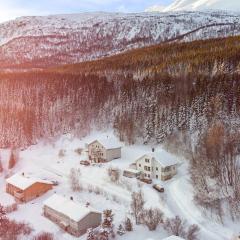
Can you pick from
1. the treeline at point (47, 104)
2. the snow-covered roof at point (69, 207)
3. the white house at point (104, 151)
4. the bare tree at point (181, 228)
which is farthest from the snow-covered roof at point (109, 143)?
the bare tree at point (181, 228)

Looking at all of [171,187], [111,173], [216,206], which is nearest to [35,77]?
[111,173]

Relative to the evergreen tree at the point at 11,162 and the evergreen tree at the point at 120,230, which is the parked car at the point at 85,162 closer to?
the evergreen tree at the point at 11,162

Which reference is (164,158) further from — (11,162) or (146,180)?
(11,162)

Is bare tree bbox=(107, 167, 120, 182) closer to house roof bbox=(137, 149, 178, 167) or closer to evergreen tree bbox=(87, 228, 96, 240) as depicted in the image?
house roof bbox=(137, 149, 178, 167)

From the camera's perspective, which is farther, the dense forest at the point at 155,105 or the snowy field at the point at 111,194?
the dense forest at the point at 155,105

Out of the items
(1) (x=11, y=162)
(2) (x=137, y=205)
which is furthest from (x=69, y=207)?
(1) (x=11, y=162)

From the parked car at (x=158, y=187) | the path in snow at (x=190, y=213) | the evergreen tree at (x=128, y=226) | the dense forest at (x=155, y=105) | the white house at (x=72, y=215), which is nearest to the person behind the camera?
the path in snow at (x=190, y=213)
